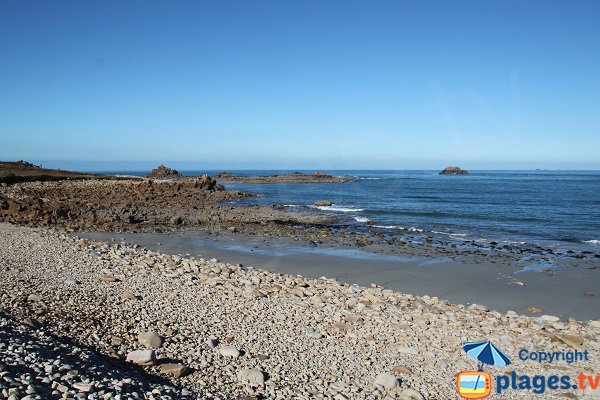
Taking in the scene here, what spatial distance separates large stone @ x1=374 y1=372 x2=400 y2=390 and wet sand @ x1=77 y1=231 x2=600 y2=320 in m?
4.91

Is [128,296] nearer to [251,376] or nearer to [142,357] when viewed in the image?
[142,357]

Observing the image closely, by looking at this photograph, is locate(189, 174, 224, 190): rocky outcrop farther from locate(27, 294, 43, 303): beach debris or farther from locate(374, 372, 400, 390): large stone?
locate(374, 372, 400, 390): large stone

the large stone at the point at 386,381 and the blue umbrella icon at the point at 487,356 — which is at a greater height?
the blue umbrella icon at the point at 487,356

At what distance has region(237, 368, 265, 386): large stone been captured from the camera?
5.78m

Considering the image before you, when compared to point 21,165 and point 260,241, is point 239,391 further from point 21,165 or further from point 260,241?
point 21,165

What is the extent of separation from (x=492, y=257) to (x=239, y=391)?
1293 centimetres

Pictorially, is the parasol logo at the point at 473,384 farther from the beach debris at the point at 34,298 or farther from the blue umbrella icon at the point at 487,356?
the beach debris at the point at 34,298

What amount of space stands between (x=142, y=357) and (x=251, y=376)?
1.56 m

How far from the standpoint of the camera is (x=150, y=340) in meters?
6.70

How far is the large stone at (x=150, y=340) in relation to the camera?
6654 millimetres

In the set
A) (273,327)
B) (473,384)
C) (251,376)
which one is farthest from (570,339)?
(251,376)

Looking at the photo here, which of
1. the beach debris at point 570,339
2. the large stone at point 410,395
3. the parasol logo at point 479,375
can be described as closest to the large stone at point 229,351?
the large stone at point 410,395

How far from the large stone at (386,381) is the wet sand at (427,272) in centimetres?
491

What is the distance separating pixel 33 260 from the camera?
11.4 m
